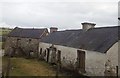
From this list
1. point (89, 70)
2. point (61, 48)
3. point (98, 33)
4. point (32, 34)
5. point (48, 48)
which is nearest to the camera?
point (89, 70)

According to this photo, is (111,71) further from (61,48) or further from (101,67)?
(61,48)

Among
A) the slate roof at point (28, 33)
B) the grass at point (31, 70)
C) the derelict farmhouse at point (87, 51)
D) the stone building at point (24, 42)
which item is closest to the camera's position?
the derelict farmhouse at point (87, 51)

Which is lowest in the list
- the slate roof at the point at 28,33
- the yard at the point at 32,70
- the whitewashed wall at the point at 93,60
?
the yard at the point at 32,70

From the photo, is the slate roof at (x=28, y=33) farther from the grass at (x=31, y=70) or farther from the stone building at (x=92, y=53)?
the grass at (x=31, y=70)

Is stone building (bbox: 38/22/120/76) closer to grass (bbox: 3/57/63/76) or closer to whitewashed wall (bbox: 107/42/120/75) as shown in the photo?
whitewashed wall (bbox: 107/42/120/75)

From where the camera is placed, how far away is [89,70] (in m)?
18.3

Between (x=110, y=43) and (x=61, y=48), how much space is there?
1027 centimetres

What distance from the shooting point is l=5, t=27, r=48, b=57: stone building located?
39.1m

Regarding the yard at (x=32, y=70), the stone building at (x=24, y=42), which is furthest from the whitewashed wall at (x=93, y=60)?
the stone building at (x=24, y=42)

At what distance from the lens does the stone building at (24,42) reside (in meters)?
39.1

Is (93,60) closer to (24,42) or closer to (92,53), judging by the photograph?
(92,53)

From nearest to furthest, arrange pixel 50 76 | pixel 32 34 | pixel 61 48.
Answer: pixel 50 76
pixel 61 48
pixel 32 34

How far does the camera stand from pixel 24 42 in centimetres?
4041

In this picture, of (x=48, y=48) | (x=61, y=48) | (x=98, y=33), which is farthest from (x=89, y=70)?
(x=48, y=48)
